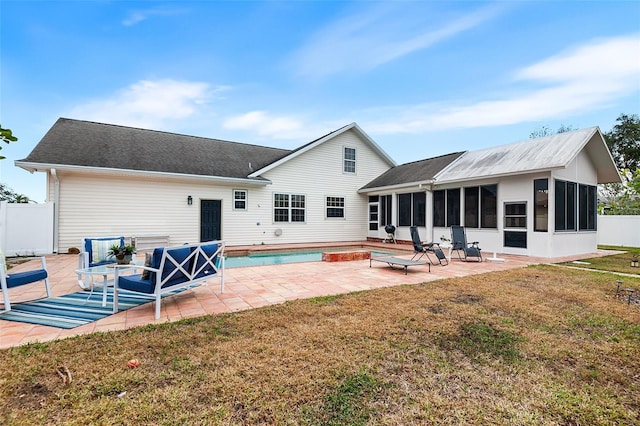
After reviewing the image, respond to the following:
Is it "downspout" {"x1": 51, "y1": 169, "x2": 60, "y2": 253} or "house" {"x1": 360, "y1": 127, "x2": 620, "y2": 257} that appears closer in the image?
"house" {"x1": 360, "y1": 127, "x2": 620, "y2": 257}

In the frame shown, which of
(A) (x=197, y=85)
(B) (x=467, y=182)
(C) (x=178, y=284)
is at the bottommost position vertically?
(C) (x=178, y=284)

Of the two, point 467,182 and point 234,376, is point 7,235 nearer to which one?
point 234,376

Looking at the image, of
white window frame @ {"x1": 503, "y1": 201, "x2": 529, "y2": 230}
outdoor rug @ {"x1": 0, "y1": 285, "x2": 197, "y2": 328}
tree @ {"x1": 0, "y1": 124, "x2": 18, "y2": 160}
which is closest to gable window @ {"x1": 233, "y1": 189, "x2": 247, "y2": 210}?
outdoor rug @ {"x1": 0, "y1": 285, "x2": 197, "y2": 328}

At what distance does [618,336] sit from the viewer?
359cm

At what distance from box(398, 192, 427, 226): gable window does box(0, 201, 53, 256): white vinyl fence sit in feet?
46.8

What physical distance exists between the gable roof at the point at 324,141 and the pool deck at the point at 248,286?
6.88 metres

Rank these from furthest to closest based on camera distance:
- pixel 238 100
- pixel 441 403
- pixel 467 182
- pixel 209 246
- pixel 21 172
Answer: pixel 238 100 < pixel 467 182 < pixel 21 172 < pixel 209 246 < pixel 441 403

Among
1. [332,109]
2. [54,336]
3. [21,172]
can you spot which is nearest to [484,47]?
[332,109]

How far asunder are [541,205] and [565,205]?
4.23 ft

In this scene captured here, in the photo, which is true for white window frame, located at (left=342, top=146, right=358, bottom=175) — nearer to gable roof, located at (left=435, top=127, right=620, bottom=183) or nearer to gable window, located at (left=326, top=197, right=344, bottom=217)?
gable window, located at (left=326, top=197, right=344, bottom=217)

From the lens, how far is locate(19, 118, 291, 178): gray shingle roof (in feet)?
36.2

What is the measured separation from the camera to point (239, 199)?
1394 cm

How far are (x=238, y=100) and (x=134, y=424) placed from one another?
1778 centimetres

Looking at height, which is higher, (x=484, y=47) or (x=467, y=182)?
(x=484, y=47)
